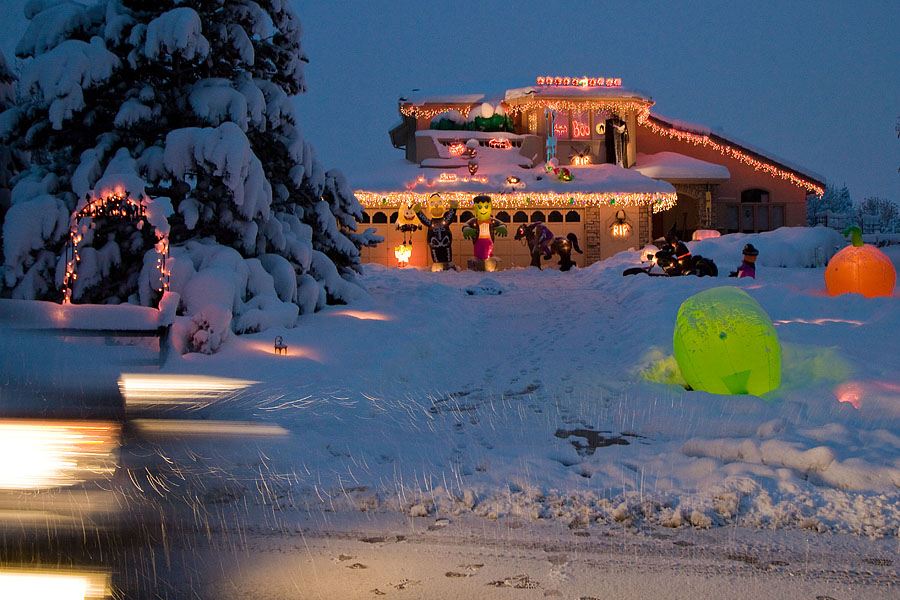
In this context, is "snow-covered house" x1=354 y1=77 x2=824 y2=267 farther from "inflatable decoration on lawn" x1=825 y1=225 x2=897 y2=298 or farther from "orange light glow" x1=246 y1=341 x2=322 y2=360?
"orange light glow" x1=246 y1=341 x2=322 y2=360

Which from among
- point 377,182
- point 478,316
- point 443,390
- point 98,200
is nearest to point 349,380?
point 443,390

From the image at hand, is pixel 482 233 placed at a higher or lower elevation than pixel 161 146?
lower

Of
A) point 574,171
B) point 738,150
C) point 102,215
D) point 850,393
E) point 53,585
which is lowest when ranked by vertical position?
point 53,585

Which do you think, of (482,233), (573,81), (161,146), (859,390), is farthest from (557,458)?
(573,81)

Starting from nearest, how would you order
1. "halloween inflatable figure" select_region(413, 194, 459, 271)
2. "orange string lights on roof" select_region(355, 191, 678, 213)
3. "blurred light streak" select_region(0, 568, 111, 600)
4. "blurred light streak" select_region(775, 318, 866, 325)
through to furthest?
"blurred light streak" select_region(0, 568, 111, 600) → "blurred light streak" select_region(775, 318, 866, 325) → "halloween inflatable figure" select_region(413, 194, 459, 271) → "orange string lights on roof" select_region(355, 191, 678, 213)

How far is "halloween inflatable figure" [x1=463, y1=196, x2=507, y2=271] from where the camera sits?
79.1 ft

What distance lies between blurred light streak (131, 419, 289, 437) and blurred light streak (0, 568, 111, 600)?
8.58ft

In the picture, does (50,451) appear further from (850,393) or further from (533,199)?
(533,199)

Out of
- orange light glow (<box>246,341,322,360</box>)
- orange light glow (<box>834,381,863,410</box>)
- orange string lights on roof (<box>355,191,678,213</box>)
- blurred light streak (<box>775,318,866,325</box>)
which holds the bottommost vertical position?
orange light glow (<box>834,381,863,410</box>)

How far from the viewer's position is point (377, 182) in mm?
25781

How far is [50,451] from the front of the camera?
411 cm

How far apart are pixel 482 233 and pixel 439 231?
1.43 meters

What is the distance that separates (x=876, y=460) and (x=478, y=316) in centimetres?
917

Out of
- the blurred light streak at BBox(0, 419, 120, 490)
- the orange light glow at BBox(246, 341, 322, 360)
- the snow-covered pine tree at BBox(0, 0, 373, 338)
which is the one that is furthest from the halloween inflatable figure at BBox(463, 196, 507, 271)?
the blurred light streak at BBox(0, 419, 120, 490)
